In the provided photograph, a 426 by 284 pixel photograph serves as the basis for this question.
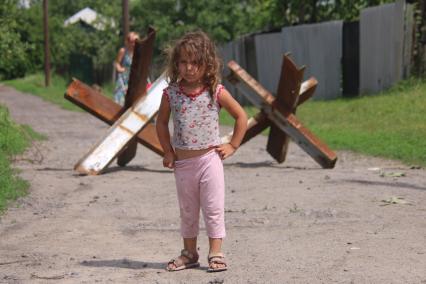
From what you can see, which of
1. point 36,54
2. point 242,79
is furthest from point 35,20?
point 242,79

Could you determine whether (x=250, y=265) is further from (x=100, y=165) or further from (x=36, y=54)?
(x=36, y=54)

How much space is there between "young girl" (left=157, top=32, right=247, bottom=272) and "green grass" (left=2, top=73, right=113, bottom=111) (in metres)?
19.4

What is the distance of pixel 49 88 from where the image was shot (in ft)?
134

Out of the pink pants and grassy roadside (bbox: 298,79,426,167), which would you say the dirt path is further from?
grassy roadside (bbox: 298,79,426,167)

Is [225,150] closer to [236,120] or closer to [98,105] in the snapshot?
[236,120]

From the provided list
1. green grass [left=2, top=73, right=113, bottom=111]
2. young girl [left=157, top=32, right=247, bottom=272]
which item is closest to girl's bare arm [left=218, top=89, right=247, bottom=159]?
young girl [left=157, top=32, right=247, bottom=272]

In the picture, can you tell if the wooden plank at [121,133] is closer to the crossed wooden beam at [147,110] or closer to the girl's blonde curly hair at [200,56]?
the crossed wooden beam at [147,110]

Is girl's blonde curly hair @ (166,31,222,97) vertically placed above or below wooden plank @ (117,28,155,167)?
→ above

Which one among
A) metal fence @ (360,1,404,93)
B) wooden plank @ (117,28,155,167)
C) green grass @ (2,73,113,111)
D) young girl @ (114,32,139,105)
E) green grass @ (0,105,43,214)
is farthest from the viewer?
green grass @ (2,73,113,111)

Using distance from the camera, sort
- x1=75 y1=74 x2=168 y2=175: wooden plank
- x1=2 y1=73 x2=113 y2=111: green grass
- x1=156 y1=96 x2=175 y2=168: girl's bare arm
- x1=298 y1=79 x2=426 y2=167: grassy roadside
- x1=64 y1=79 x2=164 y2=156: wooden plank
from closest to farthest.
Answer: x1=156 y1=96 x2=175 y2=168: girl's bare arm → x1=75 y1=74 x2=168 y2=175: wooden plank → x1=64 y1=79 x2=164 y2=156: wooden plank → x1=298 y1=79 x2=426 y2=167: grassy roadside → x1=2 y1=73 x2=113 y2=111: green grass

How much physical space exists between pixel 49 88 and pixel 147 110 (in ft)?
103

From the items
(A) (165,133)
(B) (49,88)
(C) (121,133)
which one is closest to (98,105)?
(C) (121,133)

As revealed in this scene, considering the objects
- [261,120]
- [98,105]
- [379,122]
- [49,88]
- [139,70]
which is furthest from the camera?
[49,88]

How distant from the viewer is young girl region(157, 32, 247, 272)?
18.1 feet
